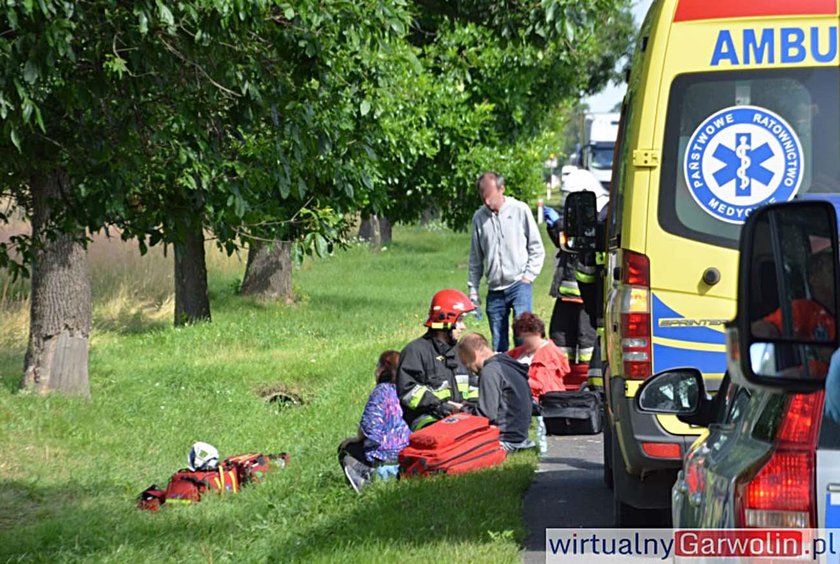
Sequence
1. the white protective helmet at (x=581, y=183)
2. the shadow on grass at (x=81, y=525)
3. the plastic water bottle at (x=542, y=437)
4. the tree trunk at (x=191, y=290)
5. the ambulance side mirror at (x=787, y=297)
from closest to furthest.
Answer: the ambulance side mirror at (x=787, y=297), the shadow on grass at (x=81, y=525), the plastic water bottle at (x=542, y=437), the white protective helmet at (x=581, y=183), the tree trunk at (x=191, y=290)

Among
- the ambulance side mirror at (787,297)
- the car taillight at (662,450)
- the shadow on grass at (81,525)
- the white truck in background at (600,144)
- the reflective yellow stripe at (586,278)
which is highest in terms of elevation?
the white truck in background at (600,144)

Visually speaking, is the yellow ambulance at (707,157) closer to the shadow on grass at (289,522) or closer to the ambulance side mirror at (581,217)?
the shadow on grass at (289,522)

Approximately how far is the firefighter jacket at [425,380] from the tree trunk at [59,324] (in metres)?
5.03

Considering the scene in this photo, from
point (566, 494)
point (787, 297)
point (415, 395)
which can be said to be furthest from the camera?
point (415, 395)

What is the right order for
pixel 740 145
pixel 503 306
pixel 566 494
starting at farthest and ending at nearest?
pixel 503 306
pixel 566 494
pixel 740 145

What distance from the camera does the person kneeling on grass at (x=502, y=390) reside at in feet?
32.8

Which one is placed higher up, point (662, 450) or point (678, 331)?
point (678, 331)

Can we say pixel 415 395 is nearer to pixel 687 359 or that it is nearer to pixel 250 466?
pixel 250 466

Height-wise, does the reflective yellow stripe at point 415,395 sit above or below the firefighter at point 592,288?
below

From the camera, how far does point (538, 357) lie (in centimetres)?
1155

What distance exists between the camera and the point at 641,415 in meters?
6.87

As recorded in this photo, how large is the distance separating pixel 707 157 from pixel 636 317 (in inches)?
29.6

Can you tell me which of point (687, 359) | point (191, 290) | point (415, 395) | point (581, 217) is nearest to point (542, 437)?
point (415, 395)

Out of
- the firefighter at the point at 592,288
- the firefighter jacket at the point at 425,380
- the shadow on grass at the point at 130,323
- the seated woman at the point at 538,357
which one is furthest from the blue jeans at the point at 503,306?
the shadow on grass at the point at 130,323
